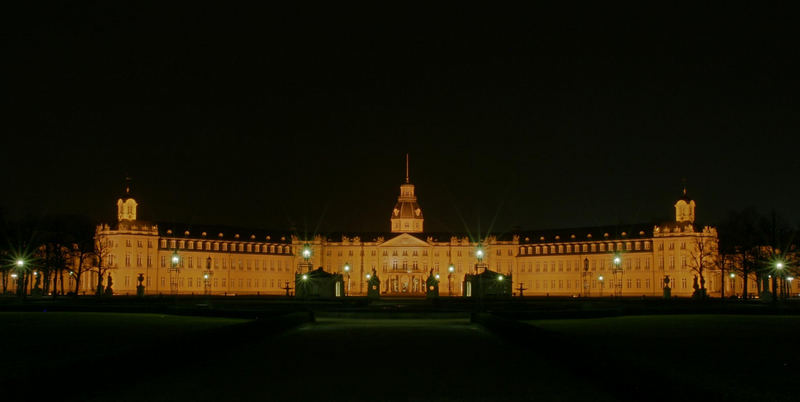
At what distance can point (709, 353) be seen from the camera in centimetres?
2997

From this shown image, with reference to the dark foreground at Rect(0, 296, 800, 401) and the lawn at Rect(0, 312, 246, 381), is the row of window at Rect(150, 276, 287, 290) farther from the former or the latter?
the dark foreground at Rect(0, 296, 800, 401)

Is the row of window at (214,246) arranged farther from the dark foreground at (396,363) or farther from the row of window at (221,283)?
the dark foreground at (396,363)

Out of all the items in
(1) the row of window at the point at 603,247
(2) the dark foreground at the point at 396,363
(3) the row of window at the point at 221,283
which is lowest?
(2) the dark foreground at the point at 396,363

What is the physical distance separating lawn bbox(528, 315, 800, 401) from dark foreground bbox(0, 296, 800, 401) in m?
0.05

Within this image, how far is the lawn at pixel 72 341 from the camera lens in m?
22.6

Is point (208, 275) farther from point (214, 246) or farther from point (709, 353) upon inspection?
point (709, 353)

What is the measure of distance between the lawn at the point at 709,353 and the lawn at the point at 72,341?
11991 millimetres

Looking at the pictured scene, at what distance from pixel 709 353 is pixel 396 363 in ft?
32.4

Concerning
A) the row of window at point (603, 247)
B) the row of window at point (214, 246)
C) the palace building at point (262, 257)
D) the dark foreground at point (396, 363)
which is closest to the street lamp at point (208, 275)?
the palace building at point (262, 257)

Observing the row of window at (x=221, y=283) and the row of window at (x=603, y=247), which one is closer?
the row of window at (x=221, y=283)

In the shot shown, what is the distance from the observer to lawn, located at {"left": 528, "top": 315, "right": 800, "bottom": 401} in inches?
739

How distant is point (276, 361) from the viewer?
3023 cm

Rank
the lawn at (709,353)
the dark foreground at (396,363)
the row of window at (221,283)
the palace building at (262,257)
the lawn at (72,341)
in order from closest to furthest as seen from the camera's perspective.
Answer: the lawn at (709,353) → the dark foreground at (396,363) → the lawn at (72,341) → the palace building at (262,257) → the row of window at (221,283)

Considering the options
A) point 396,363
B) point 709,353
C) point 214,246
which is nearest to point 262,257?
point 214,246
